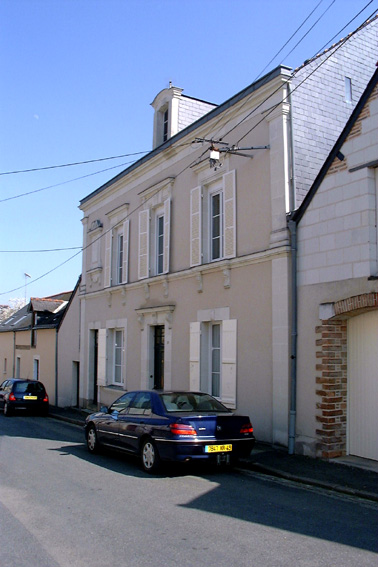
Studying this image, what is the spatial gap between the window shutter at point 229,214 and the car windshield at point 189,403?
406 cm

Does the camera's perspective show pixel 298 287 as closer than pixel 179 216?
Yes

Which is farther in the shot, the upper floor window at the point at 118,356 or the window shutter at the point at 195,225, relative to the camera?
the upper floor window at the point at 118,356

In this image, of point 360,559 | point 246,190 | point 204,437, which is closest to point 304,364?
point 204,437

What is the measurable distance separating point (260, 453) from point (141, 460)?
2489mm

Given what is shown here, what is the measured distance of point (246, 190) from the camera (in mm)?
12883

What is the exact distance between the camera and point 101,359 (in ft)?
65.7

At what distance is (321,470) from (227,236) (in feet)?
20.0

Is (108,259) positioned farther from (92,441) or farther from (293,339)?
(293,339)

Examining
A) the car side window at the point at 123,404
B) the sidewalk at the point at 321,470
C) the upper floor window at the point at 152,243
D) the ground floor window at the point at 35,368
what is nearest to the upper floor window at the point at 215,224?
the upper floor window at the point at 152,243

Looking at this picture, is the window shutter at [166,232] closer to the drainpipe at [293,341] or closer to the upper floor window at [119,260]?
the upper floor window at [119,260]

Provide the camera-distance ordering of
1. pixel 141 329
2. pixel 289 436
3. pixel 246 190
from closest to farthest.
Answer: pixel 289 436, pixel 246 190, pixel 141 329

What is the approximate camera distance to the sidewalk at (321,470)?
8.01 m

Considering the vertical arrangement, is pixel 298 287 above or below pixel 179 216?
below

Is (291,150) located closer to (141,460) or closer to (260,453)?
(260,453)
